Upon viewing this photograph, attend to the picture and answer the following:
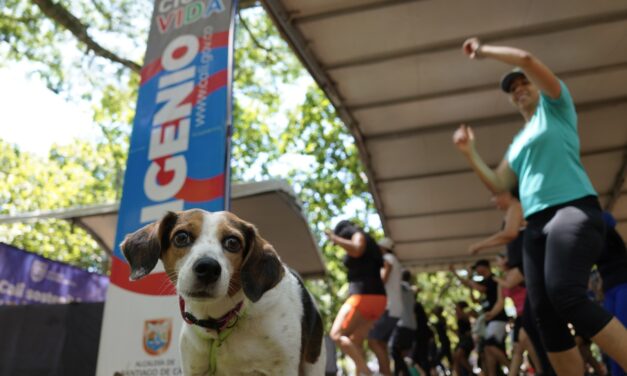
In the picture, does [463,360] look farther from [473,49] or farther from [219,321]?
[219,321]

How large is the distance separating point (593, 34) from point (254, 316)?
20.6ft

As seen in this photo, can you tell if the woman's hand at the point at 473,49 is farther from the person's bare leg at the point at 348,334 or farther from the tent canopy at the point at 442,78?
the person's bare leg at the point at 348,334

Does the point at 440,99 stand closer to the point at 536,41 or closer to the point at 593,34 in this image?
the point at 536,41

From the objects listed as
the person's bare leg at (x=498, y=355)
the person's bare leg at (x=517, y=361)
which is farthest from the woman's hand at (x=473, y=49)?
the person's bare leg at (x=498, y=355)

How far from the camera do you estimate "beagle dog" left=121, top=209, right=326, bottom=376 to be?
2.60 metres

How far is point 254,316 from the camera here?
2.70 m

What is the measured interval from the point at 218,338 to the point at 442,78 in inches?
248

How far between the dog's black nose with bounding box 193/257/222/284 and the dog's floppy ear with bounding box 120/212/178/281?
14.5 inches

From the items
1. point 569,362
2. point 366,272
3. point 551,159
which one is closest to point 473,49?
point 551,159

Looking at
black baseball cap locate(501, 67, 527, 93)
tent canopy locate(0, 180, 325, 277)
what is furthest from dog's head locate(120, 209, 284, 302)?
tent canopy locate(0, 180, 325, 277)

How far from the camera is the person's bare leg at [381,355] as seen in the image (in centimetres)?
781

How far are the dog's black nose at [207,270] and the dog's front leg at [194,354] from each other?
0.48 m

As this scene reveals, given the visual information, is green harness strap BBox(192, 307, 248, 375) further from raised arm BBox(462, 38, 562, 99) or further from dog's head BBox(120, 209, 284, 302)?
raised arm BBox(462, 38, 562, 99)

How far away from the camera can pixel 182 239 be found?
262 cm
